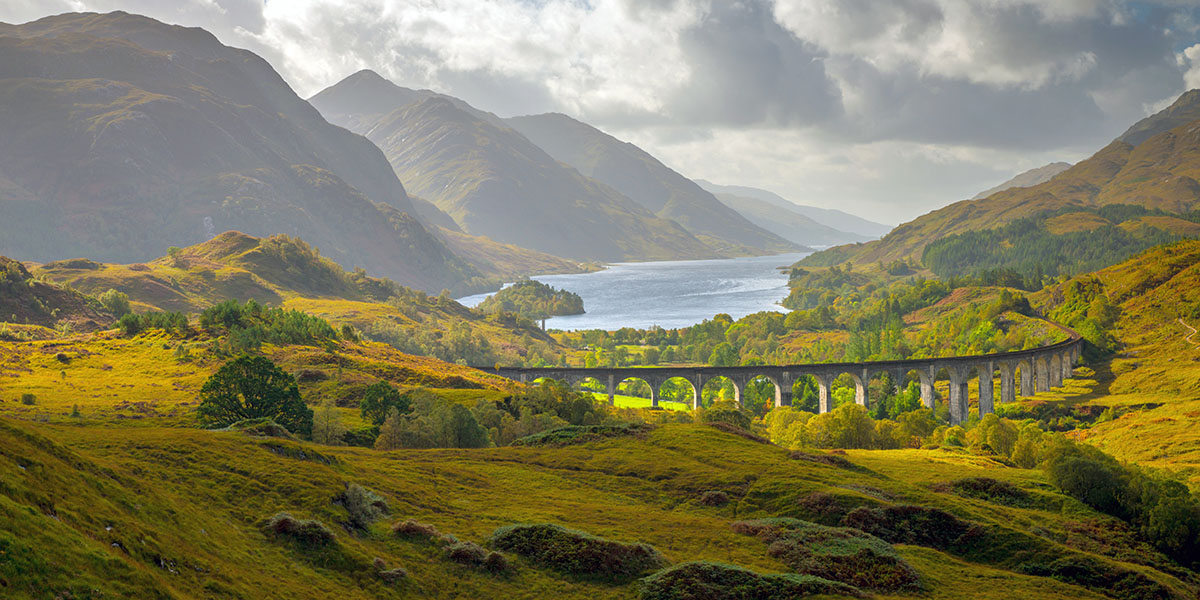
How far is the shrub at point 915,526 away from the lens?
44.9 m

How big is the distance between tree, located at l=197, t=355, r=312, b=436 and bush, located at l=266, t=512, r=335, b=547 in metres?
36.8

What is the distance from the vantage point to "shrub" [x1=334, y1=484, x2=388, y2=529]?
36.0 meters

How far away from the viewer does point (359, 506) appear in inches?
1455

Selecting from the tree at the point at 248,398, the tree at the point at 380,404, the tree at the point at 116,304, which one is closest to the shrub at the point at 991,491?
the tree at the point at 380,404

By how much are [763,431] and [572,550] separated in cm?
8876

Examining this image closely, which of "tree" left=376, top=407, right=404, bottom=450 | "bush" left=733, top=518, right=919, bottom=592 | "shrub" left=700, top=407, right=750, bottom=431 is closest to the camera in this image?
"bush" left=733, top=518, right=919, bottom=592

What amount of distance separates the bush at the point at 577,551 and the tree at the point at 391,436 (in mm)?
33887

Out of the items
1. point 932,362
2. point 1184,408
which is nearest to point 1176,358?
point 1184,408

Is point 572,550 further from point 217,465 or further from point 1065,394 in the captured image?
point 1065,394

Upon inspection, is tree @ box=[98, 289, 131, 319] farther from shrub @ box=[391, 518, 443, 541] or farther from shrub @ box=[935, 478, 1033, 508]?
shrub @ box=[935, 478, 1033, 508]

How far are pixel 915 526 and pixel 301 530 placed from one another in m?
35.0

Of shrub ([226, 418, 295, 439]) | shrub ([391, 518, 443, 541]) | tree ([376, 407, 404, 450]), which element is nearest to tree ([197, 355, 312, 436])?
tree ([376, 407, 404, 450])

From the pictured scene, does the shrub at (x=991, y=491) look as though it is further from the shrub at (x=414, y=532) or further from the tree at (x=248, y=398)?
the tree at (x=248, y=398)

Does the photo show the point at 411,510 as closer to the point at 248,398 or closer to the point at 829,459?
the point at 248,398
